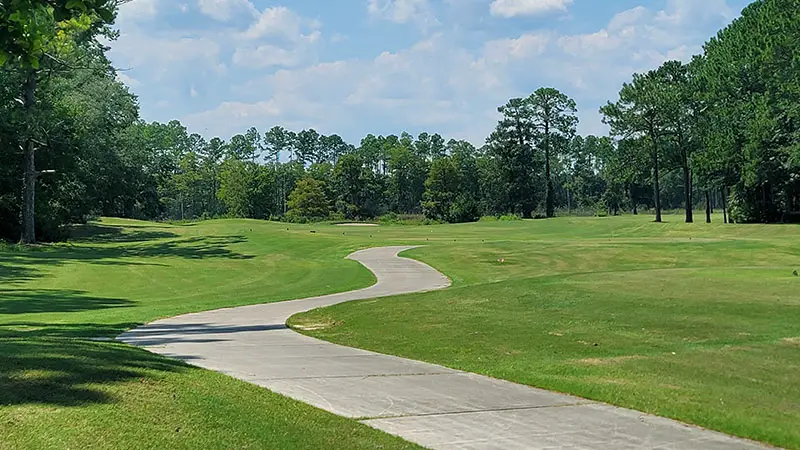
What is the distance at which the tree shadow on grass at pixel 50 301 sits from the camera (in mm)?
19328

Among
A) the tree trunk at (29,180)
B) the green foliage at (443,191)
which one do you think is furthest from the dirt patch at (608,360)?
the green foliage at (443,191)

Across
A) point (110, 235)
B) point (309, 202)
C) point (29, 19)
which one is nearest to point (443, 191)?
point (309, 202)

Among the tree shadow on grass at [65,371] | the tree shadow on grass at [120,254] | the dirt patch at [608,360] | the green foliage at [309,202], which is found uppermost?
the green foliage at [309,202]

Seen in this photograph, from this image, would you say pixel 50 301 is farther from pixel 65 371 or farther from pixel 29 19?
pixel 65 371

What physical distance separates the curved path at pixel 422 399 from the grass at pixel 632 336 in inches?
18.4

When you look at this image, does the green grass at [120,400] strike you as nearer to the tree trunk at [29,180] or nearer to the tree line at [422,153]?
the tree line at [422,153]

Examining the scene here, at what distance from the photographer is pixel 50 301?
837 inches

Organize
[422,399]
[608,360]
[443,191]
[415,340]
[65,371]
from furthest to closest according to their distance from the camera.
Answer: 1. [443,191]
2. [415,340]
3. [608,360]
4. [422,399]
5. [65,371]

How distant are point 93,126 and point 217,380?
5330 centimetres

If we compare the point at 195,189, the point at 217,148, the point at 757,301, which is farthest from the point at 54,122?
the point at 217,148

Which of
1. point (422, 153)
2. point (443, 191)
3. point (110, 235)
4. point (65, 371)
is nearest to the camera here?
point (65, 371)

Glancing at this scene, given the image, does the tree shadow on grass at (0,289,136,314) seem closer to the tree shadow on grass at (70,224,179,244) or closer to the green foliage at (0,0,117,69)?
the green foliage at (0,0,117,69)

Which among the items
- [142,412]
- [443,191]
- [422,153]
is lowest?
[142,412]

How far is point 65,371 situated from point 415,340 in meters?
6.98
